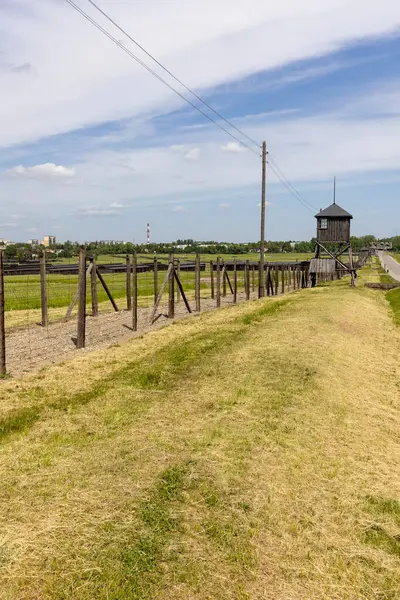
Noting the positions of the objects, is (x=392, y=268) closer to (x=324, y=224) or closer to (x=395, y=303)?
(x=324, y=224)

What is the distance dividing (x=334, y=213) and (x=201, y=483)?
1574 inches

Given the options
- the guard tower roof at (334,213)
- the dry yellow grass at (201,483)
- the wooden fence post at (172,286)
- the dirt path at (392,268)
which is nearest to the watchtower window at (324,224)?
the guard tower roof at (334,213)

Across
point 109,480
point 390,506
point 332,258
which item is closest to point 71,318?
point 109,480

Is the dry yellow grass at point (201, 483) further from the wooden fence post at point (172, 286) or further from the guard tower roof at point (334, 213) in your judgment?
the guard tower roof at point (334, 213)

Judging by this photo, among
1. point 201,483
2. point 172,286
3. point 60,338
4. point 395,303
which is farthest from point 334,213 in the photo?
point 201,483

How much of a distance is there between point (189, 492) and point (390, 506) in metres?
2.19

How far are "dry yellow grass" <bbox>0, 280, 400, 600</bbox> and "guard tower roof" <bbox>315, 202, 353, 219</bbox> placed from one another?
33.3m

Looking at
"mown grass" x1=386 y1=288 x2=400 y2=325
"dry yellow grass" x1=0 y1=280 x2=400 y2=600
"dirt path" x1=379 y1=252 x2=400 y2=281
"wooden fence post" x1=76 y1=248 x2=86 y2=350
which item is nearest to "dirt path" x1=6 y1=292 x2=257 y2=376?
"wooden fence post" x1=76 y1=248 x2=86 y2=350

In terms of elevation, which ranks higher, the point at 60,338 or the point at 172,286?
the point at 172,286

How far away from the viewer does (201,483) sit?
17.8 feet

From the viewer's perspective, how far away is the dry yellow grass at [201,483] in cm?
399

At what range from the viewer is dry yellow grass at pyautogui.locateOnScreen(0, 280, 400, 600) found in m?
3.99

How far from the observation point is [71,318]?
2012 centimetres

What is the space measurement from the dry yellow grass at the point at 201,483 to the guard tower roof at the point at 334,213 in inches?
1312
